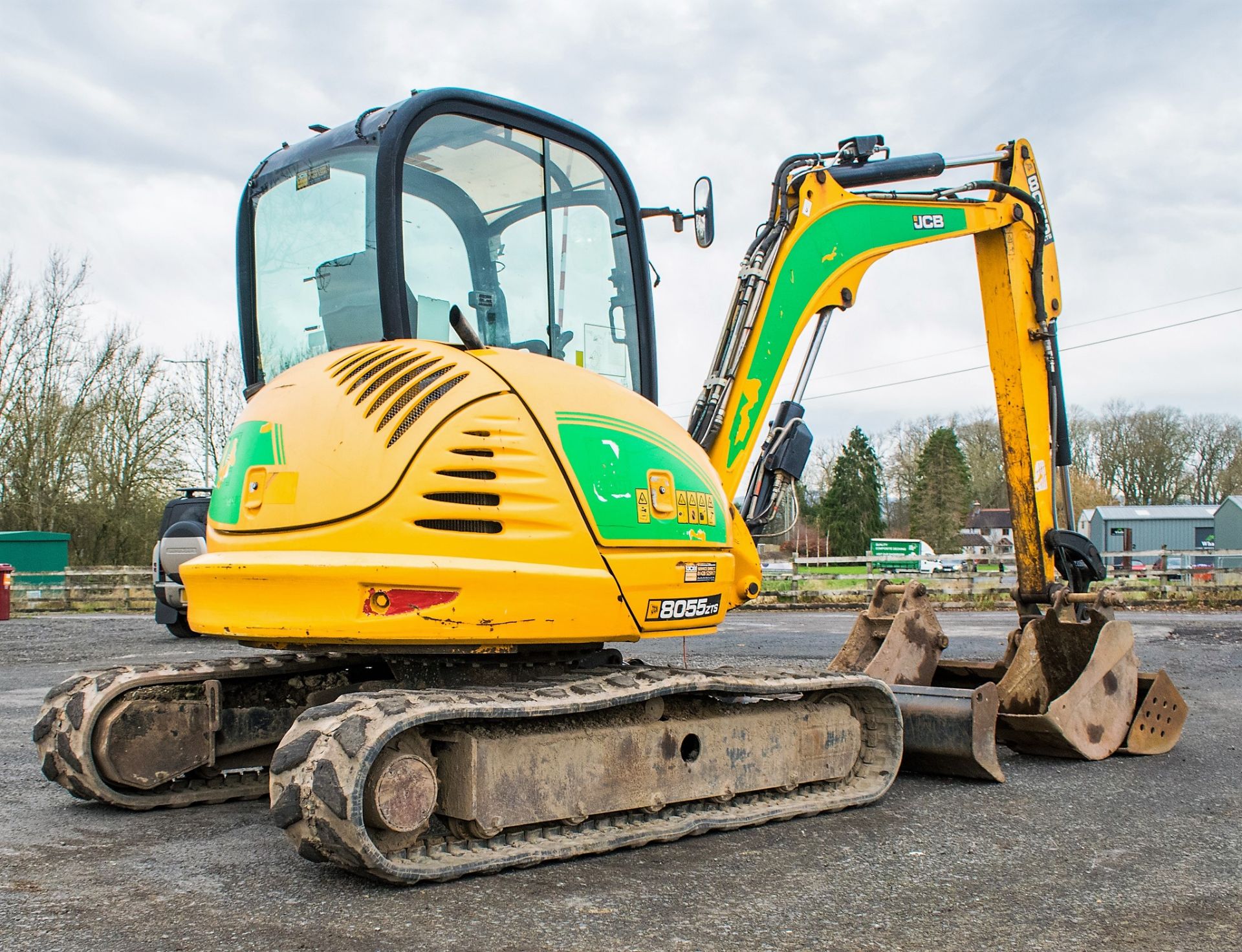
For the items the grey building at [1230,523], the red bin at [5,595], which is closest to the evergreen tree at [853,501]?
the grey building at [1230,523]

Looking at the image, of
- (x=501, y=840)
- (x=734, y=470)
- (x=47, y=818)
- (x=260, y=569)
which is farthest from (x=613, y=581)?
(x=47, y=818)

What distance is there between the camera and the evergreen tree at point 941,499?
2441 inches


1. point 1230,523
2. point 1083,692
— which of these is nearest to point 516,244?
point 1083,692

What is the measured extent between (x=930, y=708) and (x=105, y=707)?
3.75 meters

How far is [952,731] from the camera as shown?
5125 millimetres

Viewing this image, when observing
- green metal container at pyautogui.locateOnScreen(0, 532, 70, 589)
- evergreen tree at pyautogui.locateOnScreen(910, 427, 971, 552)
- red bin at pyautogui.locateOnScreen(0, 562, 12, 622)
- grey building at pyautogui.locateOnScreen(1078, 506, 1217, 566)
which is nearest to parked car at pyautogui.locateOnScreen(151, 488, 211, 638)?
red bin at pyautogui.locateOnScreen(0, 562, 12, 622)

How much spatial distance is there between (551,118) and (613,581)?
7.37 feet

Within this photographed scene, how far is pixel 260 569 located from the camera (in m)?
3.84

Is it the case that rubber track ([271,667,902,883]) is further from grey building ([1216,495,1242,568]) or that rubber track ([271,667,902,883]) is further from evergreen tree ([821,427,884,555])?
evergreen tree ([821,427,884,555])

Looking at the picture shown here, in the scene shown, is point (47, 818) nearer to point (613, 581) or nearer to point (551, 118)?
point (613, 581)

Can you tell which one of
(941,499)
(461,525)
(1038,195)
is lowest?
(461,525)

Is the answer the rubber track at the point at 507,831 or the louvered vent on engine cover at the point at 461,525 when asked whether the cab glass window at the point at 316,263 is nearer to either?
the louvered vent on engine cover at the point at 461,525

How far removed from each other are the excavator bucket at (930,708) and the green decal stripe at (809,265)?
145 centimetres

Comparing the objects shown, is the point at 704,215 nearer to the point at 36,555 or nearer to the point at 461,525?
the point at 461,525
